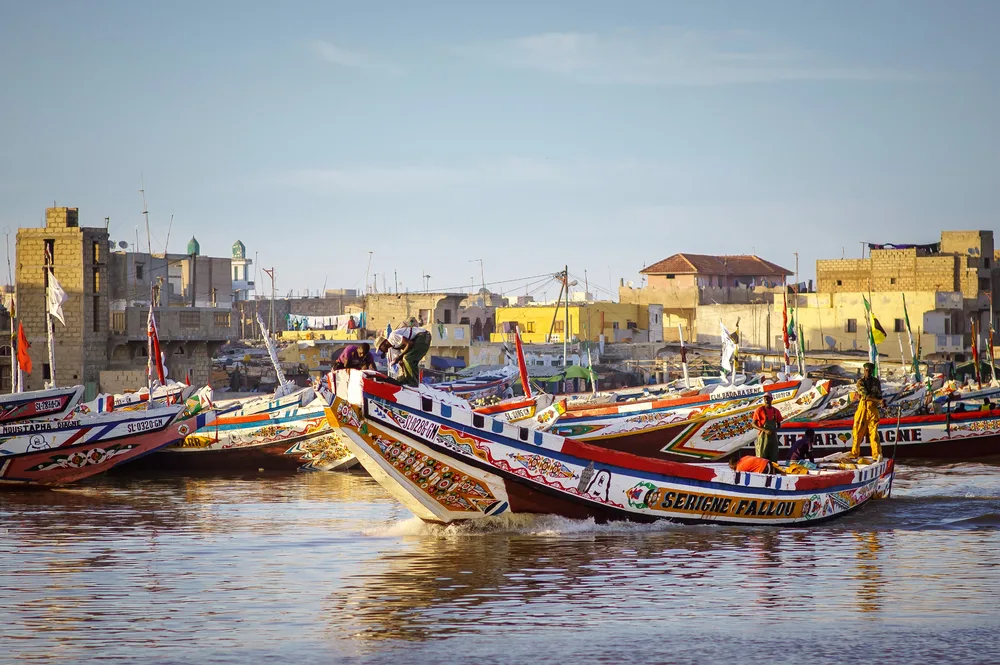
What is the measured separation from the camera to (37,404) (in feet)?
96.3

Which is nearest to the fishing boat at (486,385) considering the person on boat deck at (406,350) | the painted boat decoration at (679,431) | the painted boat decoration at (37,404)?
the painted boat decoration at (679,431)

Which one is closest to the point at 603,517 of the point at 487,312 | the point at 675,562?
the point at 675,562

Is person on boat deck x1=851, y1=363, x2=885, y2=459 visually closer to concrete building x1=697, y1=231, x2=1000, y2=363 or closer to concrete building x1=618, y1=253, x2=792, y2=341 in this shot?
concrete building x1=697, y1=231, x2=1000, y2=363

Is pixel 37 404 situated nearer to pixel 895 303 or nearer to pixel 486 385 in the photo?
pixel 486 385

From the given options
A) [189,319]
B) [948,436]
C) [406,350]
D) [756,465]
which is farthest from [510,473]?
[189,319]

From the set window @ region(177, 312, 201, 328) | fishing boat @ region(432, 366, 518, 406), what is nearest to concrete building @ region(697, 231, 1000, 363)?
fishing boat @ region(432, 366, 518, 406)

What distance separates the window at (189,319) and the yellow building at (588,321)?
2648cm

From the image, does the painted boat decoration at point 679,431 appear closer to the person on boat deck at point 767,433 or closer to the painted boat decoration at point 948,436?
the painted boat decoration at point 948,436

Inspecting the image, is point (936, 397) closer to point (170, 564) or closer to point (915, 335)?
point (915, 335)

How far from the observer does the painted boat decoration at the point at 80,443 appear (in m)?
27.2

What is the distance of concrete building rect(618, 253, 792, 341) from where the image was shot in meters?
80.6

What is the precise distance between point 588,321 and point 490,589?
6100 centimetres

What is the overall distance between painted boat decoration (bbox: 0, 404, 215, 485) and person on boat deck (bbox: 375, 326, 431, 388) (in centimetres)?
1218

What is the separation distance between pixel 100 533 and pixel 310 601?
7110 mm
